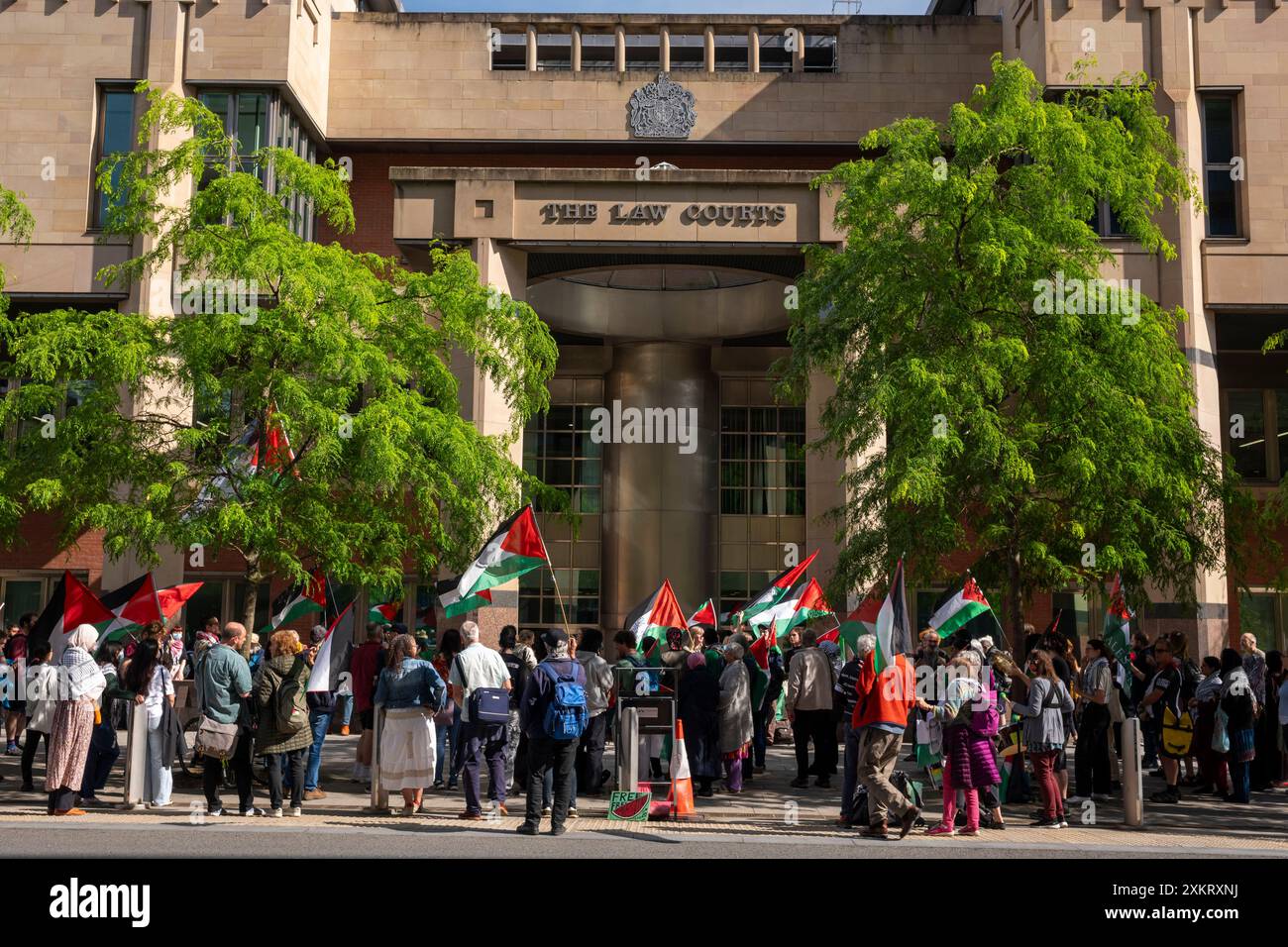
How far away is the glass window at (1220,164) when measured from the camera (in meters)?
27.0

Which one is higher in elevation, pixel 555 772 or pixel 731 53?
pixel 731 53

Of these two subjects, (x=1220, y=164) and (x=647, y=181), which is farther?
(x=1220, y=164)

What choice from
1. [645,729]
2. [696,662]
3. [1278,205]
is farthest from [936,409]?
[1278,205]

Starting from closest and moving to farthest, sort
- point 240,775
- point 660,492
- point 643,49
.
Result: point 240,775
point 643,49
point 660,492

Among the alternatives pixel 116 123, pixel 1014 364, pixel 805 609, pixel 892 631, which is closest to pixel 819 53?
pixel 116 123

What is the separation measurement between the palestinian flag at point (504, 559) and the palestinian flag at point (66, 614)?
391cm

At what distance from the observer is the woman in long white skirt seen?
12070 mm

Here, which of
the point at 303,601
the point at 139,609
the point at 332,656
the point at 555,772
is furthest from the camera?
the point at 303,601

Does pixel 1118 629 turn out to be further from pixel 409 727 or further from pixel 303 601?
pixel 303 601

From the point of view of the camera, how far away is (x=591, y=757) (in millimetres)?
13797

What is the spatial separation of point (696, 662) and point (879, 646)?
2.59m

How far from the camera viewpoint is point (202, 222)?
15.2m

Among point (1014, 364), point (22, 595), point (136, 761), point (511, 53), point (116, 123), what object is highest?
point (511, 53)

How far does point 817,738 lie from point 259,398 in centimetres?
788
